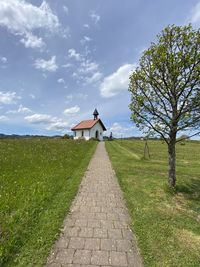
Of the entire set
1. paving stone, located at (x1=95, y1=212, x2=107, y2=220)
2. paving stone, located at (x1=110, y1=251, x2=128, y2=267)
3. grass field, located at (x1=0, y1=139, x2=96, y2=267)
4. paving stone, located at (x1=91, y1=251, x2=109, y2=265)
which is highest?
grass field, located at (x1=0, y1=139, x2=96, y2=267)

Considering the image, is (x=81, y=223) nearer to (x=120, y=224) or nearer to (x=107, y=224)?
(x=107, y=224)

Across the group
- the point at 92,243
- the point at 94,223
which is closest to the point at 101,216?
the point at 94,223

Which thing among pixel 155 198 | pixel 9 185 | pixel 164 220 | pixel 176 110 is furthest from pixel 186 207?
pixel 9 185

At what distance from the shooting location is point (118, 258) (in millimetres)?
4012

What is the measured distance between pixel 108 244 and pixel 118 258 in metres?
0.49

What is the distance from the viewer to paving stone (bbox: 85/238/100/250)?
4.31 m

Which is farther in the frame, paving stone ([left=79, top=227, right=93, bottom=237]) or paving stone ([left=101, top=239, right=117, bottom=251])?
paving stone ([left=79, top=227, right=93, bottom=237])

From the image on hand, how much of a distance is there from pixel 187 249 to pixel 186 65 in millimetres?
6295

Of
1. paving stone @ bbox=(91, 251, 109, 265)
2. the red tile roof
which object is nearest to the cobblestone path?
paving stone @ bbox=(91, 251, 109, 265)

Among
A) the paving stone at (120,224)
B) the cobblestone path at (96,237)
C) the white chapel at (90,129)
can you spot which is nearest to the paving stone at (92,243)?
the cobblestone path at (96,237)

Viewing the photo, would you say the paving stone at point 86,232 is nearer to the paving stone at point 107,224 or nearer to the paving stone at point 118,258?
the paving stone at point 107,224

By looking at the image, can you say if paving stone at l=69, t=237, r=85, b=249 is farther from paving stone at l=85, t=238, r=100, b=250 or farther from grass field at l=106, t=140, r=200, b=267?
grass field at l=106, t=140, r=200, b=267

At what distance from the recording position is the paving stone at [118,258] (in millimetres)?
3847

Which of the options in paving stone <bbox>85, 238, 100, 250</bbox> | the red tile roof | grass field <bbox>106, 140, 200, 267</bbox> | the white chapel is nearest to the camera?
grass field <bbox>106, 140, 200, 267</bbox>
